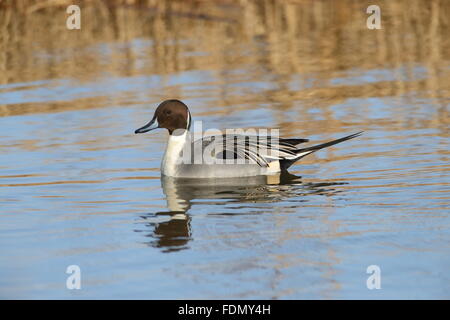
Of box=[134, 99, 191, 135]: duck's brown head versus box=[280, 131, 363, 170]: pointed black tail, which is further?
box=[134, 99, 191, 135]: duck's brown head

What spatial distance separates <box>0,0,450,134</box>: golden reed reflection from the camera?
1188cm

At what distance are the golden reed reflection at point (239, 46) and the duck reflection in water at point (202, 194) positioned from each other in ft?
6.44

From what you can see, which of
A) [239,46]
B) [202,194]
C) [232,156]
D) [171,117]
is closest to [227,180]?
[232,156]

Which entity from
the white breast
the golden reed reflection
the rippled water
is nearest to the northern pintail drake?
the white breast

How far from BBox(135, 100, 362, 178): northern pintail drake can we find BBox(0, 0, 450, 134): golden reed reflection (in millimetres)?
1574

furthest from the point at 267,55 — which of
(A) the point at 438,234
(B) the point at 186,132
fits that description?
(A) the point at 438,234

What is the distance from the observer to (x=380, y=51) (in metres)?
13.8

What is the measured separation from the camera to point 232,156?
Answer: 28.5 ft

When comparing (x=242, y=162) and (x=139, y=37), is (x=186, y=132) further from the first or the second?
(x=139, y=37)

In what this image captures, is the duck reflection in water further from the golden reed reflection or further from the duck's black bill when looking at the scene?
the golden reed reflection

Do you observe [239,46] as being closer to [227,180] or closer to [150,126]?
[150,126]

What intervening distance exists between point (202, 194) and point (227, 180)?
19.6 inches

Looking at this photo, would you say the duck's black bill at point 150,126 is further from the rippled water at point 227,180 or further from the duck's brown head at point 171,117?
the rippled water at point 227,180
